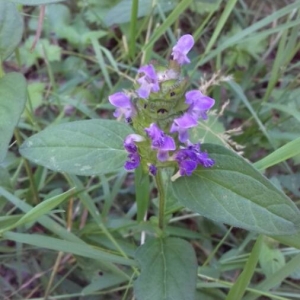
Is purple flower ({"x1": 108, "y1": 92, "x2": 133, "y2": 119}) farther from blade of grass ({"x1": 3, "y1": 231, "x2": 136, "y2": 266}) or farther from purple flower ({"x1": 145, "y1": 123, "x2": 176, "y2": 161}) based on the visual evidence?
blade of grass ({"x1": 3, "y1": 231, "x2": 136, "y2": 266})

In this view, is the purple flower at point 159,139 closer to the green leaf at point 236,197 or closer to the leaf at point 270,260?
the green leaf at point 236,197

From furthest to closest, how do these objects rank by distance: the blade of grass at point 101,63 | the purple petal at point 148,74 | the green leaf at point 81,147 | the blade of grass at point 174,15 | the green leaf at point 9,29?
1. the blade of grass at point 101,63
2. the blade of grass at point 174,15
3. the green leaf at point 9,29
4. the green leaf at point 81,147
5. the purple petal at point 148,74

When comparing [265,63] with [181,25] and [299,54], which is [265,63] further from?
[181,25]

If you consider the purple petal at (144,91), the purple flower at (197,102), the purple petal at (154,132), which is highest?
the purple petal at (144,91)

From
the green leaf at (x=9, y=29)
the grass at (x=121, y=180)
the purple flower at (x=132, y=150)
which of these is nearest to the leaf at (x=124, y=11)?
the grass at (x=121, y=180)

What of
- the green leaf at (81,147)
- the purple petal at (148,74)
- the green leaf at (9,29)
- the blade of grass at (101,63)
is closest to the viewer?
the purple petal at (148,74)

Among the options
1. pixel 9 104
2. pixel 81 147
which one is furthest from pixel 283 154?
pixel 9 104
